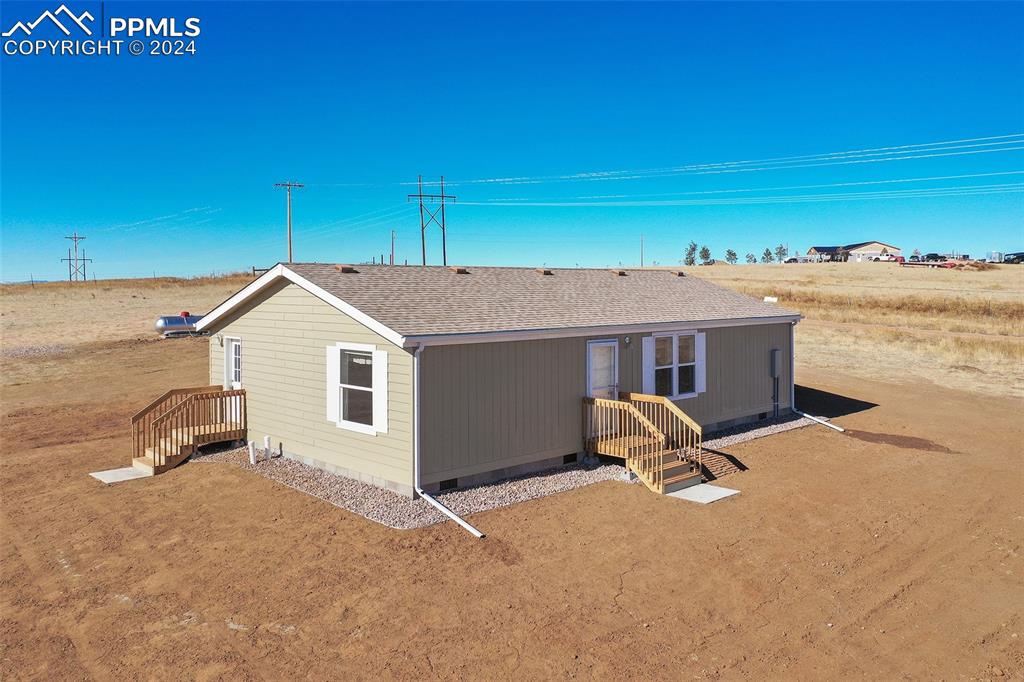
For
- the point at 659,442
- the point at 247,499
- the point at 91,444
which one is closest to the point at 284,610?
the point at 247,499

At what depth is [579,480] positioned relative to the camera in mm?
12250

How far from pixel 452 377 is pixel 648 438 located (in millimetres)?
4305

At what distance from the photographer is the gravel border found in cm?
1043

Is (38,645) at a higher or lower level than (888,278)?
lower

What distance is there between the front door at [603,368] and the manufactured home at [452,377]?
0.03m

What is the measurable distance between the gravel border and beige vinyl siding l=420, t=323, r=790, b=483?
1.31 ft

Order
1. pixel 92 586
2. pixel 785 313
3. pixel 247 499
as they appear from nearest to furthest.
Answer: pixel 92 586
pixel 247 499
pixel 785 313

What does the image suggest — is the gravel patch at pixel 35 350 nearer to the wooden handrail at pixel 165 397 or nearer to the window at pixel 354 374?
the wooden handrail at pixel 165 397

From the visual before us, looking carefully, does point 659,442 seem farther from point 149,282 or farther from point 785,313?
point 149,282

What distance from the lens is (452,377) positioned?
1136 cm

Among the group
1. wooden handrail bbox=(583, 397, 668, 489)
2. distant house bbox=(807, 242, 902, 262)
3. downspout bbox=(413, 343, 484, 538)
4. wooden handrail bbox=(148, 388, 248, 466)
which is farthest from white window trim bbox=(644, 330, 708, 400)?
distant house bbox=(807, 242, 902, 262)

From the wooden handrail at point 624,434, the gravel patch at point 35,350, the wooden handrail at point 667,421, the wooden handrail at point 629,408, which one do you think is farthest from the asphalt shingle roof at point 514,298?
the gravel patch at point 35,350

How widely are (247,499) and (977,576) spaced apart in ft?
34.6

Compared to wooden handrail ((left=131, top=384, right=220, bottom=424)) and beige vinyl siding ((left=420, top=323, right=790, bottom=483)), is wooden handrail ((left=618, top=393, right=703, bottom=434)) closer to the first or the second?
beige vinyl siding ((left=420, top=323, right=790, bottom=483))
